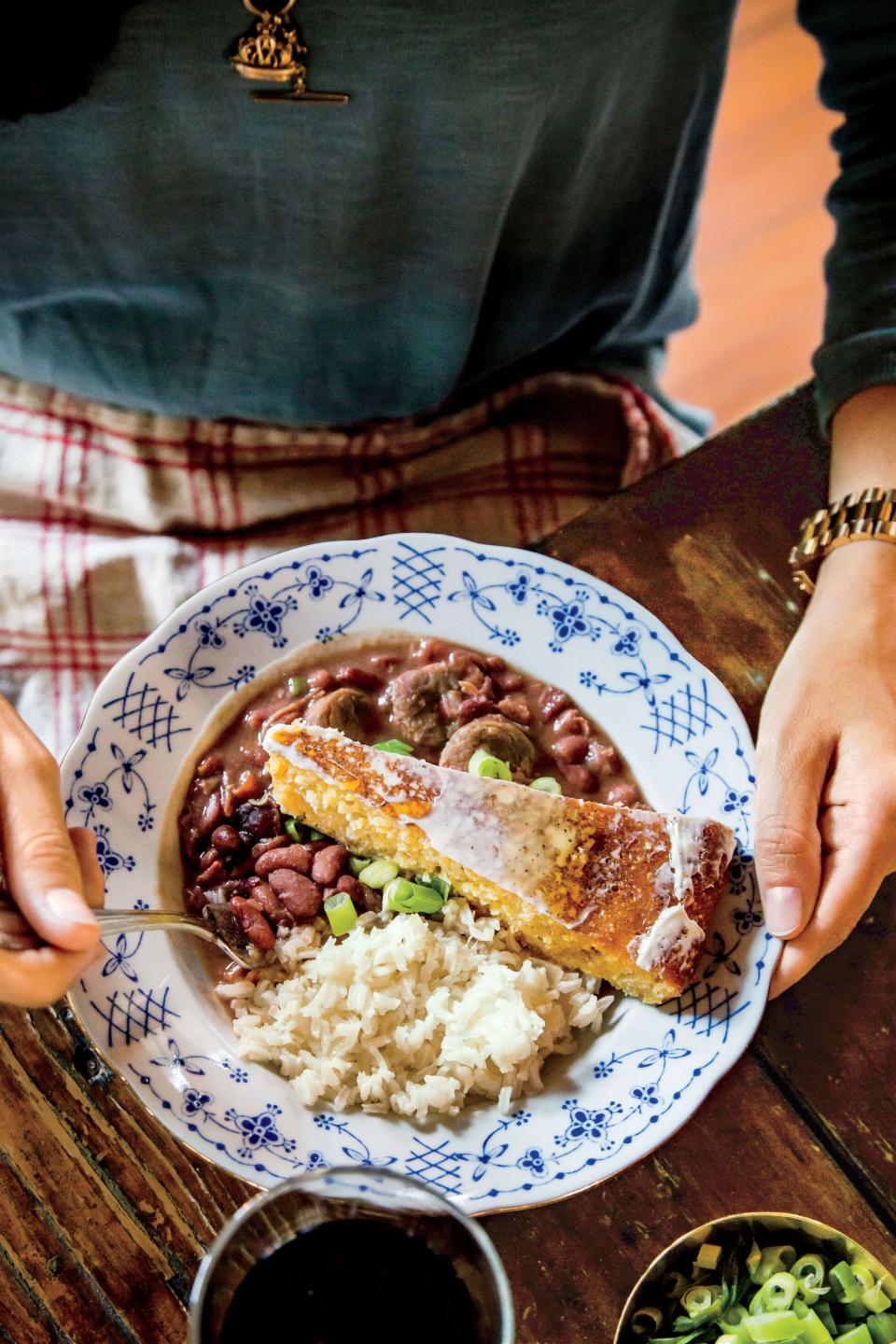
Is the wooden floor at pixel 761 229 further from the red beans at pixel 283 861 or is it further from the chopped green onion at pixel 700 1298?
Answer: the chopped green onion at pixel 700 1298

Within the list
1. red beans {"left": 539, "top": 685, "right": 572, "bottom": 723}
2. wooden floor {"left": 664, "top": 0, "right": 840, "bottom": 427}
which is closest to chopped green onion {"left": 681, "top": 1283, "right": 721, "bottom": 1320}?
red beans {"left": 539, "top": 685, "right": 572, "bottom": 723}

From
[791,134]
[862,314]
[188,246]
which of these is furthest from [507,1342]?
[791,134]

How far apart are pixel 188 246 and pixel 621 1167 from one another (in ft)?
7.42

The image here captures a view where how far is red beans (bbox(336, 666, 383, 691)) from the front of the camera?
8.29 ft

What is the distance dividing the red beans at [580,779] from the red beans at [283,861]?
588mm

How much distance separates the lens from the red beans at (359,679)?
2525mm

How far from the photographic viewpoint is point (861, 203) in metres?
2.72

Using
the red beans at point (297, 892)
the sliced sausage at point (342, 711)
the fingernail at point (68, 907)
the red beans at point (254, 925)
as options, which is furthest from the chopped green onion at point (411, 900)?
the fingernail at point (68, 907)

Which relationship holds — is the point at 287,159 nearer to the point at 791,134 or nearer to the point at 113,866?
the point at 113,866

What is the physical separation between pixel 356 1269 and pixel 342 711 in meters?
1.16

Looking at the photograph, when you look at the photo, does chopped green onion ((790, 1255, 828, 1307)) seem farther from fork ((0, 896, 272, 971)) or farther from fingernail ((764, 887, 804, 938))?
fork ((0, 896, 272, 971))

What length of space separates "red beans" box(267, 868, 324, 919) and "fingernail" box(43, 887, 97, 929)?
0.62m

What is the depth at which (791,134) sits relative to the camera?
6.19m

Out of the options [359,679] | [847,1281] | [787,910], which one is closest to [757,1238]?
[847,1281]
